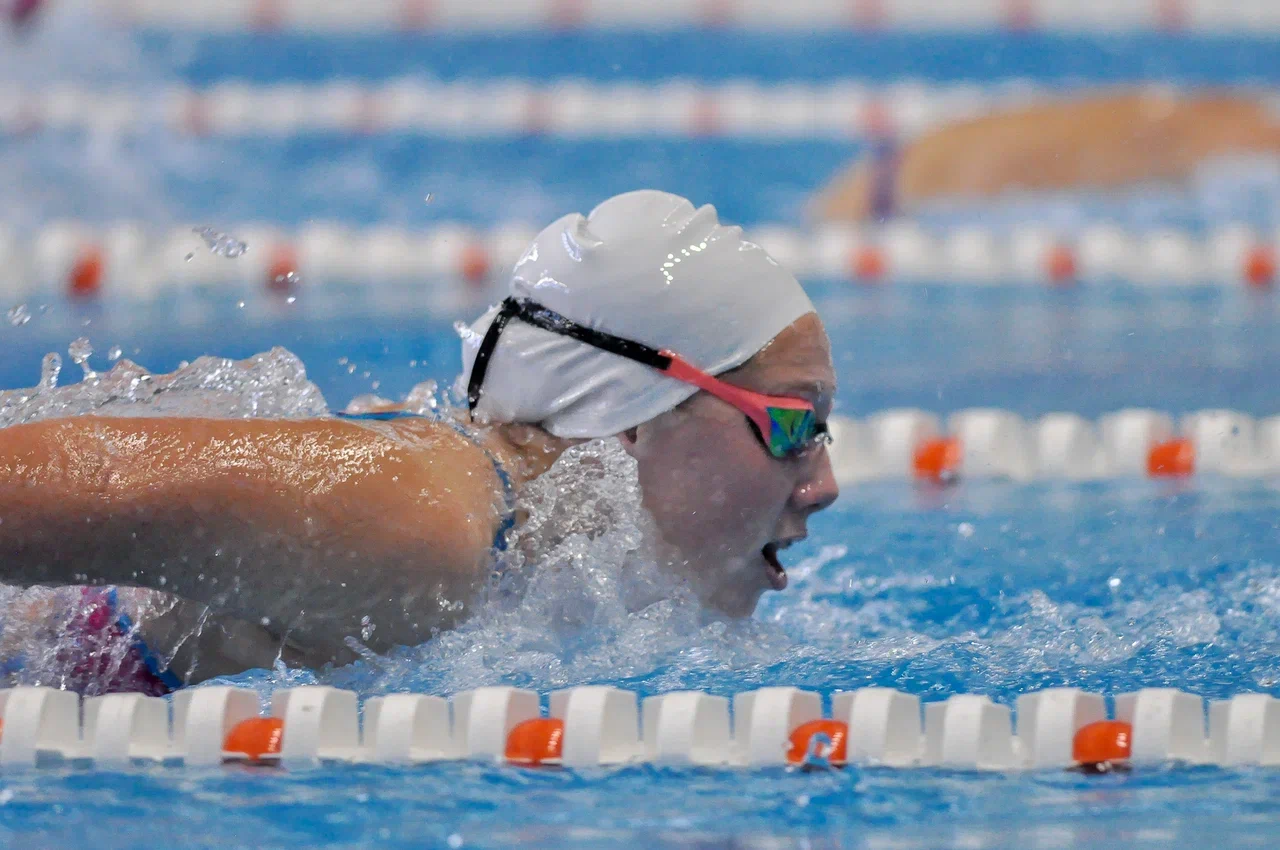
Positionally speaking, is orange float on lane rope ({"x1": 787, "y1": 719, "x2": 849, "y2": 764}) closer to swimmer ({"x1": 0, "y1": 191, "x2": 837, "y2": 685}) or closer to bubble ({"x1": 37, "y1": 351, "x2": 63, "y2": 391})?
swimmer ({"x1": 0, "y1": 191, "x2": 837, "y2": 685})

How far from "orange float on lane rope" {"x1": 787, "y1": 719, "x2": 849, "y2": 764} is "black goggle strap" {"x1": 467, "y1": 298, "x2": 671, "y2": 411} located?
477 millimetres

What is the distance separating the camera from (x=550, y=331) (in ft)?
6.57

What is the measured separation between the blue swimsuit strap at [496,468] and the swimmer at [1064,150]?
3916 millimetres

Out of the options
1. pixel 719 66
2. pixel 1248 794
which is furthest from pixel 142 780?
pixel 719 66

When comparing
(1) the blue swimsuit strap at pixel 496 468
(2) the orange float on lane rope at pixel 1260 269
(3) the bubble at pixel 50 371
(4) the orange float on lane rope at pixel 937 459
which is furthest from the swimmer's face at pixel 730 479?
(2) the orange float on lane rope at pixel 1260 269

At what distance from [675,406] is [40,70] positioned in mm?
5593

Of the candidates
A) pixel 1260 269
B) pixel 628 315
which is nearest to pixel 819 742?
pixel 628 315

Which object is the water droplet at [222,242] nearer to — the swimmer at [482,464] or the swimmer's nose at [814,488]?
the swimmer at [482,464]

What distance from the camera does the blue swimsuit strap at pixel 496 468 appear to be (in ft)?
6.06

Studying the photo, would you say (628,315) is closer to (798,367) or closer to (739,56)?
(798,367)

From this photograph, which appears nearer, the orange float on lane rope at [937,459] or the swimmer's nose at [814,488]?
the swimmer's nose at [814,488]

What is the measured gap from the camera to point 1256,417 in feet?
12.0

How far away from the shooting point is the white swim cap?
6.51 ft

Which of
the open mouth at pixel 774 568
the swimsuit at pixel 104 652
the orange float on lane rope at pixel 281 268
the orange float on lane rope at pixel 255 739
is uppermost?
the orange float on lane rope at pixel 281 268
